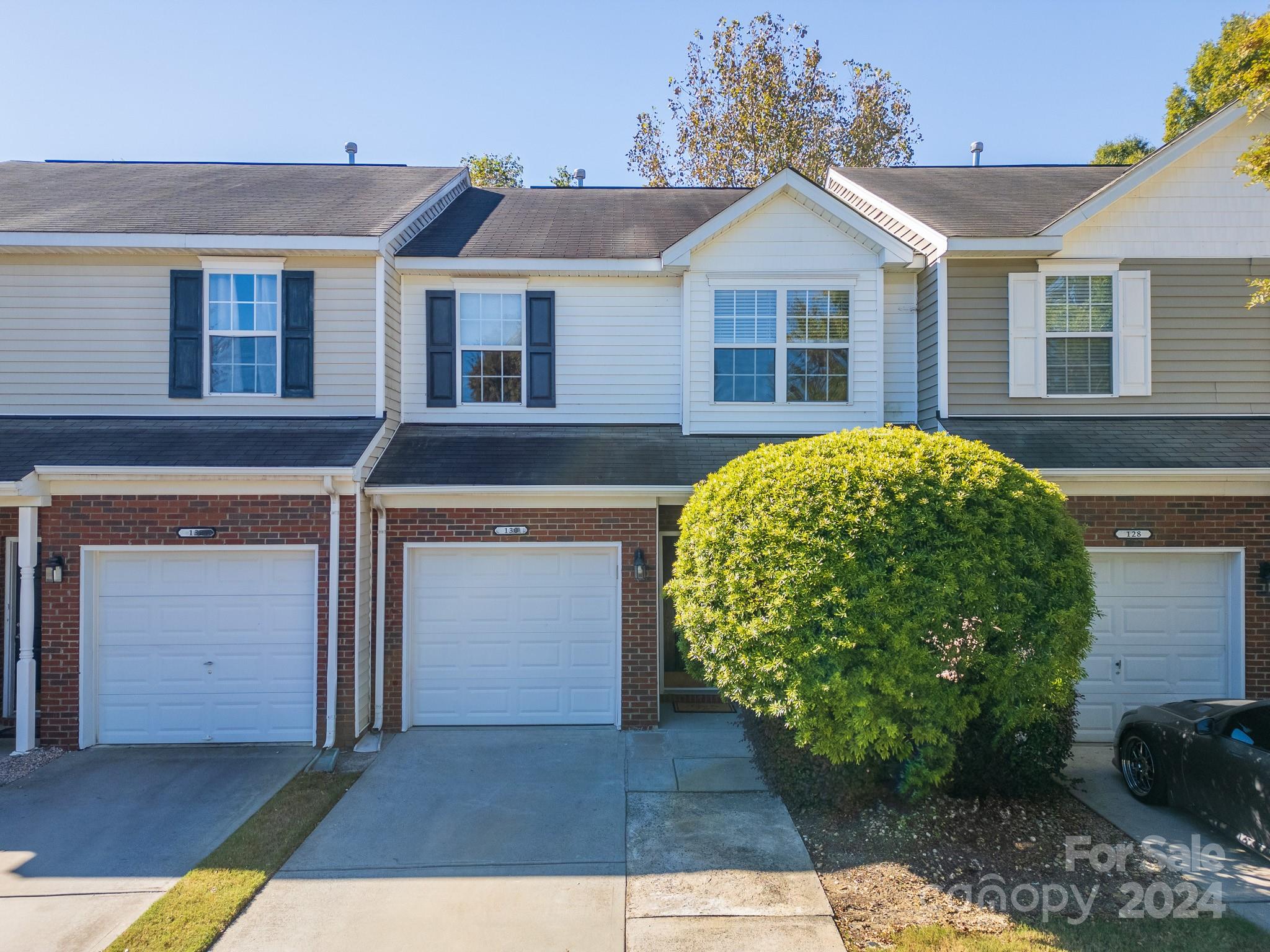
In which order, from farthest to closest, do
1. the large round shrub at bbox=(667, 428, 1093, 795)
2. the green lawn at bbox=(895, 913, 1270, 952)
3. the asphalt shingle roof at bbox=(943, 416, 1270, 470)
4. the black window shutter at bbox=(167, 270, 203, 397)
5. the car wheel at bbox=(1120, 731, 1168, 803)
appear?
the black window shutter at bbox=(167, 270, 203, 397), the asphalt shingle roof at bbox=(943, 416, 1270, 470), the car wheel at bbox=(1120, 731, 1168, 803), the large round shrub at bbox=(667, 428, 1093, 795), the green lawn at bbox=(895, 913, 1270, 952)

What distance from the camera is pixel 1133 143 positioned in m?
23.1

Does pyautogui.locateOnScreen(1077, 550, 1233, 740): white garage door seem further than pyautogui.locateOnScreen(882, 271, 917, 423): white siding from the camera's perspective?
No

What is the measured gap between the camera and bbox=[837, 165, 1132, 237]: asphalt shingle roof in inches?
397

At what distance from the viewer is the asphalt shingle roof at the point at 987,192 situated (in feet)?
33.1

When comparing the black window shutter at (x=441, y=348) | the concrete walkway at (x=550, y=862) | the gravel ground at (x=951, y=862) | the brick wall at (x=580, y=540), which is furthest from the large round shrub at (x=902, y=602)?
the black window shutter at (x=441, y=348)

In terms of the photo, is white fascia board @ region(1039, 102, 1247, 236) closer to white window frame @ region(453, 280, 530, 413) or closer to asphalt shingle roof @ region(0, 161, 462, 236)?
white window frame @ region(453, 280, 530, 413)

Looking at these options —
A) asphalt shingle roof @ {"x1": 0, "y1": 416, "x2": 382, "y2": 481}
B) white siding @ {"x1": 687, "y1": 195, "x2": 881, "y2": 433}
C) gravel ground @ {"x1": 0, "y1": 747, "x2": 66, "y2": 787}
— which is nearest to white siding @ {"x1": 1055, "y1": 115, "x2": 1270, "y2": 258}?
white siding @ {"x1": 687, "y1": 195, "x2": 881, "y2": 433}

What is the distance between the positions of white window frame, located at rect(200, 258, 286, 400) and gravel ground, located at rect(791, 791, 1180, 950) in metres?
8.06

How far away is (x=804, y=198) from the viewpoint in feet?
32.6

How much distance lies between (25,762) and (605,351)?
313 inches

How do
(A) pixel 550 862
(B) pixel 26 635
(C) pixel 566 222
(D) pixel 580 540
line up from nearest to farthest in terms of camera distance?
1. (A) pixel 550 862
2. (B) pixel 26 635
3. (D) pixel 580 540
4. (C) pixel 566 222

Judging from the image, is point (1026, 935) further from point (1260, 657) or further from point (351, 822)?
point (1260, 657)

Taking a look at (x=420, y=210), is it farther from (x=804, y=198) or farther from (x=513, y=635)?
(x=513, y=635)

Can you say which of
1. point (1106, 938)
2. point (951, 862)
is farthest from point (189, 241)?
point (1106, 938)
